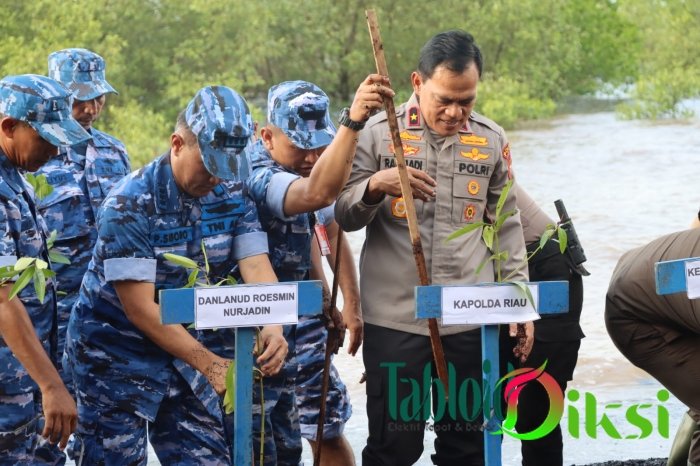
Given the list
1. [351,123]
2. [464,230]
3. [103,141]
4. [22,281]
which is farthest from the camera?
[103,141]

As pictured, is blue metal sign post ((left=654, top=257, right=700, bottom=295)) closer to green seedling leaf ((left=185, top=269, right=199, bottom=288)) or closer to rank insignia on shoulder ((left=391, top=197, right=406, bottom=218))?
Answer: rank insignia on shoulder ((left=391, top=197, right=406, bottom=218))

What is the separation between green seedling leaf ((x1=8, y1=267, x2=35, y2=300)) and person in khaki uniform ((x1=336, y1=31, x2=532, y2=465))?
1.08 meters

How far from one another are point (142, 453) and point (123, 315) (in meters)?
0.43

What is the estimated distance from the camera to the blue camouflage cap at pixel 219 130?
3.48 metres

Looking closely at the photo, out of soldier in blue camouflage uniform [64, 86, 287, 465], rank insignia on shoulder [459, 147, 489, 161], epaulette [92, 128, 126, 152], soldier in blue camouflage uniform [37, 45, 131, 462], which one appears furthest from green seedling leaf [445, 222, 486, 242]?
epaulette [92, 128, 126, 152]

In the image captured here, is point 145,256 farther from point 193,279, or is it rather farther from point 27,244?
point 27,244

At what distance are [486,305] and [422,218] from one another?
0.71 meters

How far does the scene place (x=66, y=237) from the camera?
507 cm

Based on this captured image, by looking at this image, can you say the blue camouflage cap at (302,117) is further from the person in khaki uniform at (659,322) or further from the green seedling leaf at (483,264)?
the person in khaki uniform at (659,322)

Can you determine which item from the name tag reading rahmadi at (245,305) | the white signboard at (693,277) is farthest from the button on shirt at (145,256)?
the white signboard at (693,277)

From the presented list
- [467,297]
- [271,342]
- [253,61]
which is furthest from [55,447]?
[253,61]

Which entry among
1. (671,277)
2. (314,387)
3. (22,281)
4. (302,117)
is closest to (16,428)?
(22,281)

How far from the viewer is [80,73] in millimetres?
5617

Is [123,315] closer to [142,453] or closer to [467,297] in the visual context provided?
[142,453]
